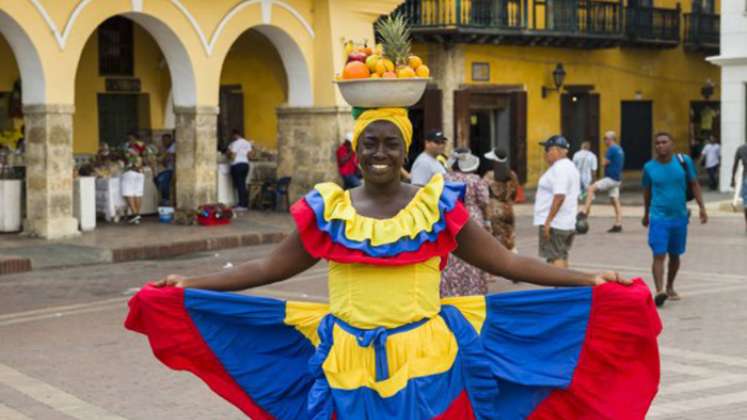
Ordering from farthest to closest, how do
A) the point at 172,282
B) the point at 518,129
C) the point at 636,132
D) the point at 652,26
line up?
the point at 636,132, the point at 652,26, the point at 518,129, the point at 172,282

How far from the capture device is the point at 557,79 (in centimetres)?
3306

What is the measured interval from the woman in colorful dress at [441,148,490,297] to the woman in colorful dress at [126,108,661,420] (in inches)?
100

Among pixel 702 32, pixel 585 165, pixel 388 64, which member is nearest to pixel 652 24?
pixel 702 32

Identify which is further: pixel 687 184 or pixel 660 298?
pixel 687 184

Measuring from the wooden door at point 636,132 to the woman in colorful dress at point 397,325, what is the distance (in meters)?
31.7

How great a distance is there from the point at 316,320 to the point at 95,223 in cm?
1542

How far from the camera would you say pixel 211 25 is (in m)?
21.4

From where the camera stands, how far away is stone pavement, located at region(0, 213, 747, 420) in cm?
823

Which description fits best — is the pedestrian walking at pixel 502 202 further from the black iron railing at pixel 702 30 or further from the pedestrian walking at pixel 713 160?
the black iron railing at pixel 702 30

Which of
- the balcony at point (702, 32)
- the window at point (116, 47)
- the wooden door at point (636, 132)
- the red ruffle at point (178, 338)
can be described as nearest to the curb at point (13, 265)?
the window at point (116, 47)

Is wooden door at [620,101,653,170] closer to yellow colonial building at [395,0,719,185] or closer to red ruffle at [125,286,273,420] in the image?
yellow colonial building at [395,0,719,185]

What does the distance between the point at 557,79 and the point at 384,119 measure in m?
28.4

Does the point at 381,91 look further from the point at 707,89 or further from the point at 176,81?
the point at 707,89

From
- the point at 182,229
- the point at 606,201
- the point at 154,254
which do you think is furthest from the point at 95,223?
the point at 606,201
